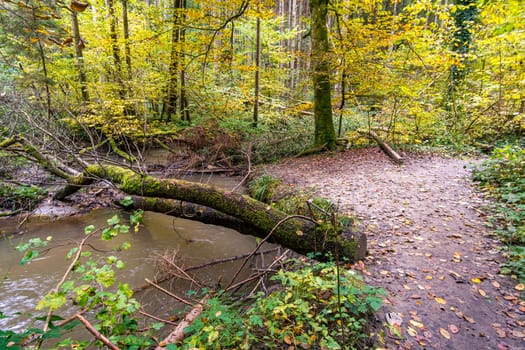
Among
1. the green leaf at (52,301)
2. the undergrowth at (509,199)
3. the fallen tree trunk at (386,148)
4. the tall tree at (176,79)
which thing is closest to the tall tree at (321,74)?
the fallen tree trunk at (386,148)

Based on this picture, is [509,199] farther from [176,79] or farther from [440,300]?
[176,79]

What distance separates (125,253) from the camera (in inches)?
191

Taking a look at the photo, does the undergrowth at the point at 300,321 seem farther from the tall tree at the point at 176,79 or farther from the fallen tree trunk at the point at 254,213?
the tall tree at the point at 176,79

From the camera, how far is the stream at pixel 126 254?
3.67 meters

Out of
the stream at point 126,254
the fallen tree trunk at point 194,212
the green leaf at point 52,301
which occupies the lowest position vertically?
the stream at point 126,254

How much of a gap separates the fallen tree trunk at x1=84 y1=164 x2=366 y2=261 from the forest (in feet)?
0.09

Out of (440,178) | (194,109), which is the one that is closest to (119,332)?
(440,178)

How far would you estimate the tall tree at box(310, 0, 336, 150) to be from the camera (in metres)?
8.30

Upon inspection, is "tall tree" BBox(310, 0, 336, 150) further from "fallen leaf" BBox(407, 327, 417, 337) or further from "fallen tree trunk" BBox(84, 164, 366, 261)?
"fallen leaf" BBox(407, 327, 417, 337)

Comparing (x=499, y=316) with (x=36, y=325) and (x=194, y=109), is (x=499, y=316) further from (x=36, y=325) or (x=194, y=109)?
(x=194, y=109)

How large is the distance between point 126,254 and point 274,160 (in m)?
6.47

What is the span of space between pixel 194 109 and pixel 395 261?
12191mm

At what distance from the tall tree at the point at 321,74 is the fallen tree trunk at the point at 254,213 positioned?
5899 mm

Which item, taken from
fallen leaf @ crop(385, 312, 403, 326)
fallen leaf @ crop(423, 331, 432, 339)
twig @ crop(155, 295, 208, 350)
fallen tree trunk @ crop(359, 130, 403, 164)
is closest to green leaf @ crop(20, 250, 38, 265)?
twig @ crop(155, 295, 208, 350)
